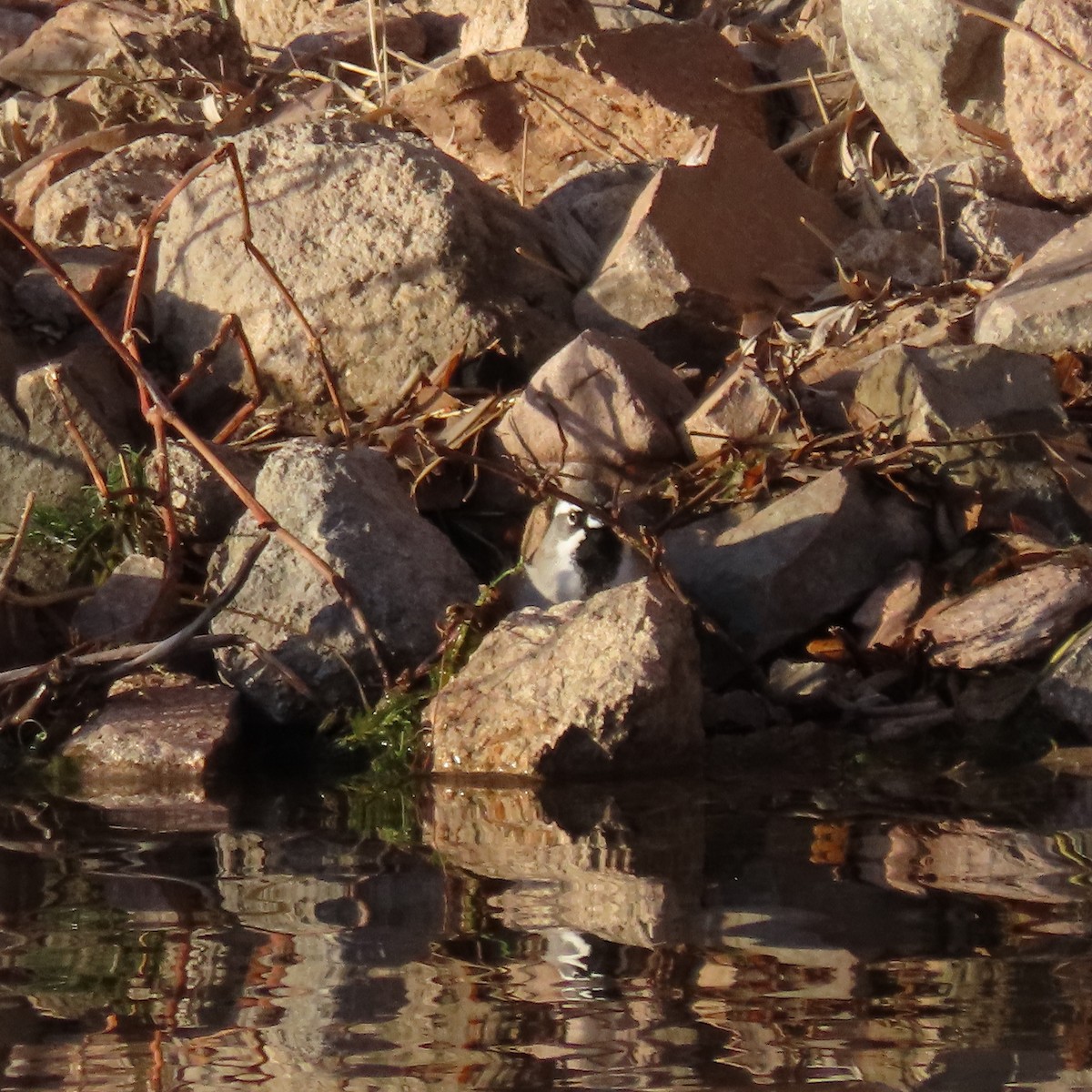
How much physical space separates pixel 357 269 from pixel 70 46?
3.80 meters

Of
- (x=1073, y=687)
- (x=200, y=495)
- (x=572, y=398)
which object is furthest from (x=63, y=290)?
(x=1073, y=687)

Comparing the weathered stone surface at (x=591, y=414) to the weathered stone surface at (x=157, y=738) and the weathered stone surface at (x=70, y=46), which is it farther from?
the weathered stone surface at (x=70, y=46)

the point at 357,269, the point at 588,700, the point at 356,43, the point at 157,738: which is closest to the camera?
the point at 588,700

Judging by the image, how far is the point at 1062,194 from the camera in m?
6.19

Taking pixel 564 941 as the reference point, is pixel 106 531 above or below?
above

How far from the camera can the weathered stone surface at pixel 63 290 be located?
608 centimetres

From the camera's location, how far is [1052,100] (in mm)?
5961

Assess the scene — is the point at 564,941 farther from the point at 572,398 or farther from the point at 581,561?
the point at 572,398

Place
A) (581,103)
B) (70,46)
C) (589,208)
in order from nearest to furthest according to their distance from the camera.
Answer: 1. (589,208)
2. (581,103)
3. (70,46)

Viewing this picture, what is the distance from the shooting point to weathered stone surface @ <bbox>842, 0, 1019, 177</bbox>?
6.45 m

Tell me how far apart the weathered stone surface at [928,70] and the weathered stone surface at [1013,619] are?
8.51 feet

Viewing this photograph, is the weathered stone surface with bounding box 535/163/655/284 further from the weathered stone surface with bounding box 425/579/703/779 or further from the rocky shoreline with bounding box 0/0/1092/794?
the weathered stone surface with bounding box 425/579/703/779

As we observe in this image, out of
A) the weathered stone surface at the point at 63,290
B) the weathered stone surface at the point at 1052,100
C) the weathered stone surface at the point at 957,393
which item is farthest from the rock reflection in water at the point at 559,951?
the weathered stone surface at the point at 1052,100

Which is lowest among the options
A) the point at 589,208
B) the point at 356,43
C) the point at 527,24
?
the point at 589,208
